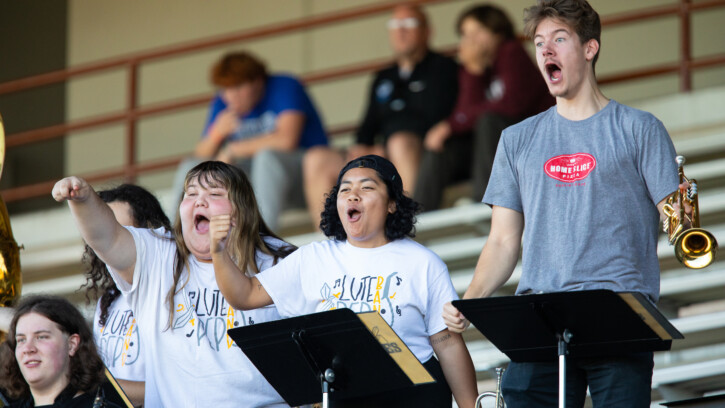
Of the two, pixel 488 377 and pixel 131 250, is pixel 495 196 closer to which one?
pixel 131 250

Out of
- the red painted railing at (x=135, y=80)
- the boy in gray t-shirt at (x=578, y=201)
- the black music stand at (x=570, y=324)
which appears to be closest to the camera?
the black music stand at (x=570, y=324)

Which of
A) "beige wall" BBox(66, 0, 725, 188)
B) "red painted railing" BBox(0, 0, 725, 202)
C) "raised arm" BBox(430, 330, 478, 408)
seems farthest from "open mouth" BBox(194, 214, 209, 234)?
"beige wall" BBox(66, 0, 725, 188)

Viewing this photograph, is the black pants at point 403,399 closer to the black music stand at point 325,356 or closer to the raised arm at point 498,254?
the black music stand at point 325,356

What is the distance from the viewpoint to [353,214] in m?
4.08

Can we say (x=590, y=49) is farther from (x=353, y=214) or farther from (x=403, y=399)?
(x=403, y=399)

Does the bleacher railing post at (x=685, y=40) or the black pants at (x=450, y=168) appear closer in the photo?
the black pants at (x=450, y=168)

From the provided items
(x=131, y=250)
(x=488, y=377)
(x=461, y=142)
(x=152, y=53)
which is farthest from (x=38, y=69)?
(x=131, y=250)

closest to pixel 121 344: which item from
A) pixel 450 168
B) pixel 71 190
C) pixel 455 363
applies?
pixel 71 190

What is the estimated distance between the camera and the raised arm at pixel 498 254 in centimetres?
379

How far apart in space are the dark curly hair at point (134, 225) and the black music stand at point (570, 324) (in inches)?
59.3

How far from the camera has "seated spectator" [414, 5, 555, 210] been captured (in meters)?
6.52

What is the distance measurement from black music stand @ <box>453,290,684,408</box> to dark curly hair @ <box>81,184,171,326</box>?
151 centimetres

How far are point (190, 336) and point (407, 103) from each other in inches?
134

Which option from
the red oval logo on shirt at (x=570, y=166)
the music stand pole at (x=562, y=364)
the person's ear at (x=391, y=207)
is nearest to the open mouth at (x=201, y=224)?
the person's ear at (x=391, y=207)
